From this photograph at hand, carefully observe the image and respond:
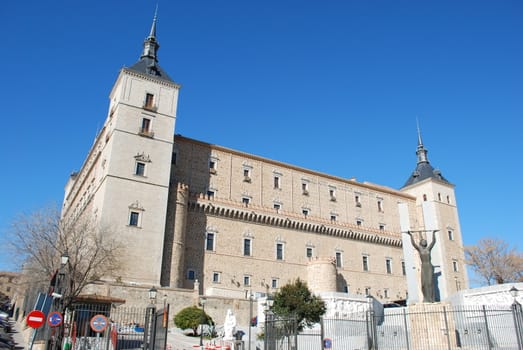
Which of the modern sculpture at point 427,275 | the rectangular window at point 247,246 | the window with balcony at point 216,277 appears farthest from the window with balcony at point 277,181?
the modern sculpture at point 427,275

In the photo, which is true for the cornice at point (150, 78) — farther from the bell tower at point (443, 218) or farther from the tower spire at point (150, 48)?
the bell tower at point (443, 218)

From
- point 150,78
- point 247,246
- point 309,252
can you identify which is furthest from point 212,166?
point 309,252

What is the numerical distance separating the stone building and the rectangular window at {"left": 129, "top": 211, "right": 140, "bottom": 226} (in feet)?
0.24

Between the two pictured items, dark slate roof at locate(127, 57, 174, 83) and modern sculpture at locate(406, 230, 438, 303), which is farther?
dark slate roof at locate(127, 57, 174, 83)

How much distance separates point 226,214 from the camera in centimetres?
3784

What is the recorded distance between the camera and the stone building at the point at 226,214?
3169 centimetres

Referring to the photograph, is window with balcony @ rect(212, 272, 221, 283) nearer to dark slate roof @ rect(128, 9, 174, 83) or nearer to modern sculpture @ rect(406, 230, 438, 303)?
dark slate roof @ rect(128, 9, 174, 83)

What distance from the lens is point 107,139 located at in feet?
115

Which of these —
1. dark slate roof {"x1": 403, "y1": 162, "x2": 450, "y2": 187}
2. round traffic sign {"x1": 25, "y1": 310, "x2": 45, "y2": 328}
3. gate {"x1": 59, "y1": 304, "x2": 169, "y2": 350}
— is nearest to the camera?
round traffic sign {"x1": 25, "y1": 310, "x2": 45, "y2": 328}

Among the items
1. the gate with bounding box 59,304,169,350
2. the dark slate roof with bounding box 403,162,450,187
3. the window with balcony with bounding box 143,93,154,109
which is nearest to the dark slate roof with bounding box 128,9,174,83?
the window with balcony with bounding box 143,93,154,109

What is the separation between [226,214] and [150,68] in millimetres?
13483

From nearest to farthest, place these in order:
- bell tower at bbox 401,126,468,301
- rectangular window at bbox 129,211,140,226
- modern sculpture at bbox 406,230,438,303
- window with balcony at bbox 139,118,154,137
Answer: modern sculpture at bbox 406,230,438,303 < rectangular window at bbox 129,211,140,226 < window with balcony at bbox 139,118,154,137 < bell tower at bbox 401,126,468,301

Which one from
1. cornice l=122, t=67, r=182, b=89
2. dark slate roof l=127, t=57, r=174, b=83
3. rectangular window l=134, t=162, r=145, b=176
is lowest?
rectangular window l=134, t=162, r=145, b=176

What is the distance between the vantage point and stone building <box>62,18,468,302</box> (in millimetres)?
31688
